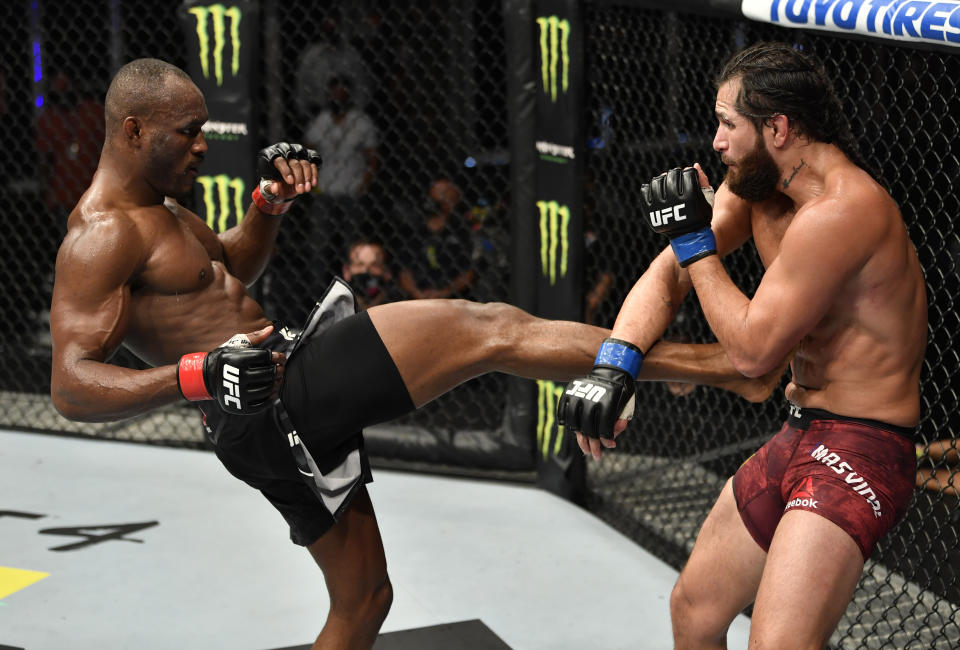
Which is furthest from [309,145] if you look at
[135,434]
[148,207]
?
[148,207]

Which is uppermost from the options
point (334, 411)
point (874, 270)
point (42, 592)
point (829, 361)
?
point (874, 270)

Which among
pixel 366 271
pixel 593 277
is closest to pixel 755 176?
pixel 593 277

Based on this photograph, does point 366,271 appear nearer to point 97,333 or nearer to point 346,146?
point 346,146

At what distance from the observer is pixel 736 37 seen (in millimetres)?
4188

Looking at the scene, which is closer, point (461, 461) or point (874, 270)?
point (874, 270)

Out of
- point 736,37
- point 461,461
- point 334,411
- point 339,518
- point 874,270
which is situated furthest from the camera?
point 461,461

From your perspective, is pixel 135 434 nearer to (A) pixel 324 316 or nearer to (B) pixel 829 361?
(A) pixel 324 316

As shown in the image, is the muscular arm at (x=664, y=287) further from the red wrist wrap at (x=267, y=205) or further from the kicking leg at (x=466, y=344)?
the red wrist wrap at (x=267, y=205)

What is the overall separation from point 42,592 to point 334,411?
70.1 inches

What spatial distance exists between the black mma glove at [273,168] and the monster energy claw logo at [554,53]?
1.77 m

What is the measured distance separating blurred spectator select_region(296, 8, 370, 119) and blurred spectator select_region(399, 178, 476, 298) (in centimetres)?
66

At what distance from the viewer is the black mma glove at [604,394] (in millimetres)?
2084

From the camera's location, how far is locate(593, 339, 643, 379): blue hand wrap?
2191mm

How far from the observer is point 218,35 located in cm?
485
